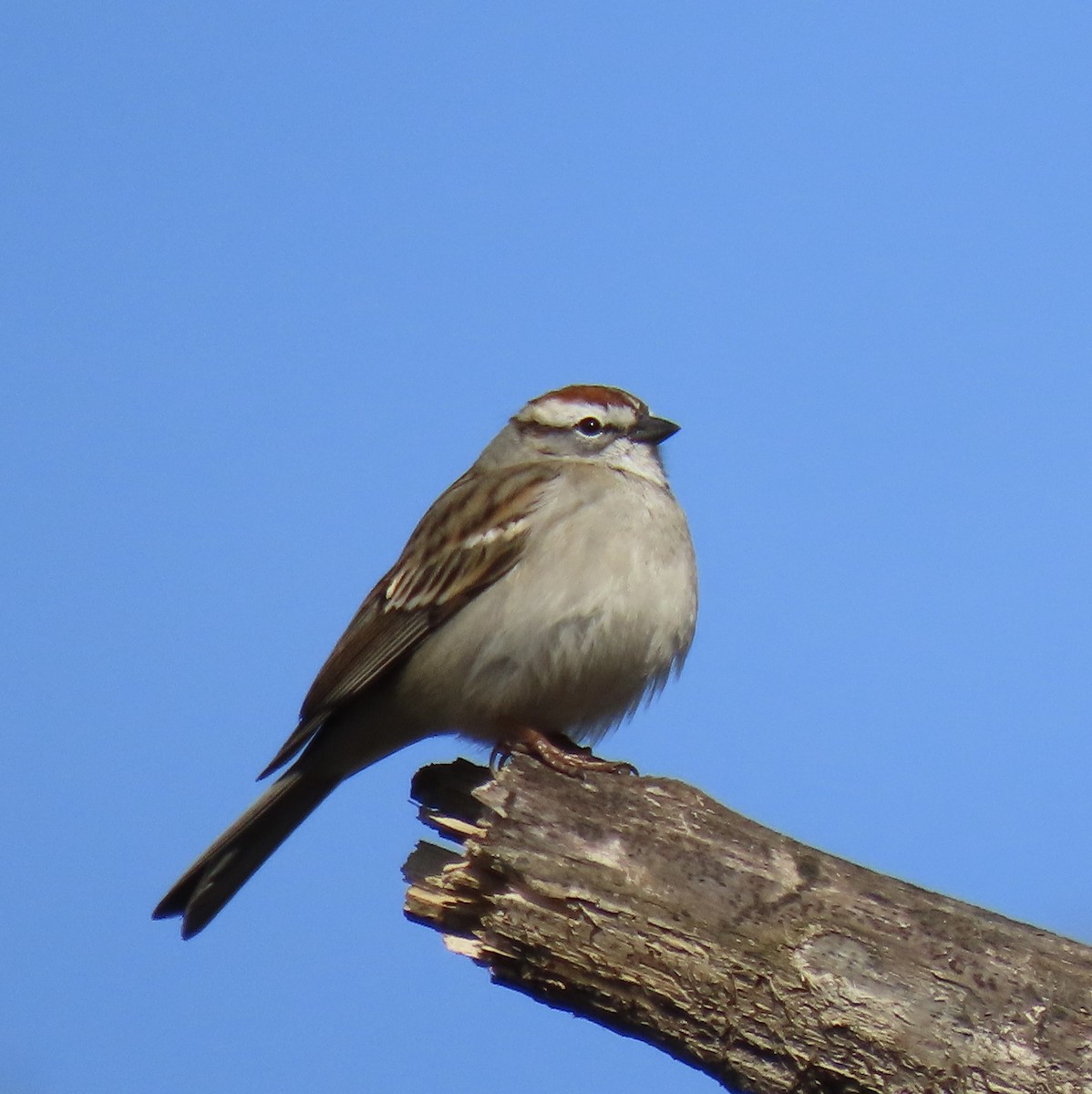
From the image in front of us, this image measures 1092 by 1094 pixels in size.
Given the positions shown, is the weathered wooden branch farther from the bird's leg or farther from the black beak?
the black beak

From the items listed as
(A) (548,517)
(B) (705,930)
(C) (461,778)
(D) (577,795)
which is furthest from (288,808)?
(B) (705,930)

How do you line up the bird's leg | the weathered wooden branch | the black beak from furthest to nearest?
the black beak
the bird's leg
the weathered wooden branch

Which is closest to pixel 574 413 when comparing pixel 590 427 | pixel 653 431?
pixel 590 427

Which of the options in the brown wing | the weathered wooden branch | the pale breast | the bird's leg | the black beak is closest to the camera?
the weathered wooden branch

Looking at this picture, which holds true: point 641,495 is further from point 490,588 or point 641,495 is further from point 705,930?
point 705,930

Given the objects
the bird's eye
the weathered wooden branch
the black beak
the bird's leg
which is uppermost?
the black beak

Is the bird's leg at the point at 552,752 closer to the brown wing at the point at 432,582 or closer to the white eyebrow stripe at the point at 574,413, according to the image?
the brown wing at the point at 432,582

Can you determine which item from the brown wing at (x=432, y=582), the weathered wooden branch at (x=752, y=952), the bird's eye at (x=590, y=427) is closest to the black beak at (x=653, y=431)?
the bird's eye at (x=590, y=427)

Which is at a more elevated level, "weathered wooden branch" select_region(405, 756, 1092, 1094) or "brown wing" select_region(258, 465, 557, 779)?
"brown wing" select_region(258, 465, 557, 779)

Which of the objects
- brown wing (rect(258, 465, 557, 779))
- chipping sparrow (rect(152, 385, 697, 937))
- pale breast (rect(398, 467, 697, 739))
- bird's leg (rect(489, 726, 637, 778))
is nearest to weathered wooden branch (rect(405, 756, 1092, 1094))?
bird's leg (rect(489, 726, 637, 778))
